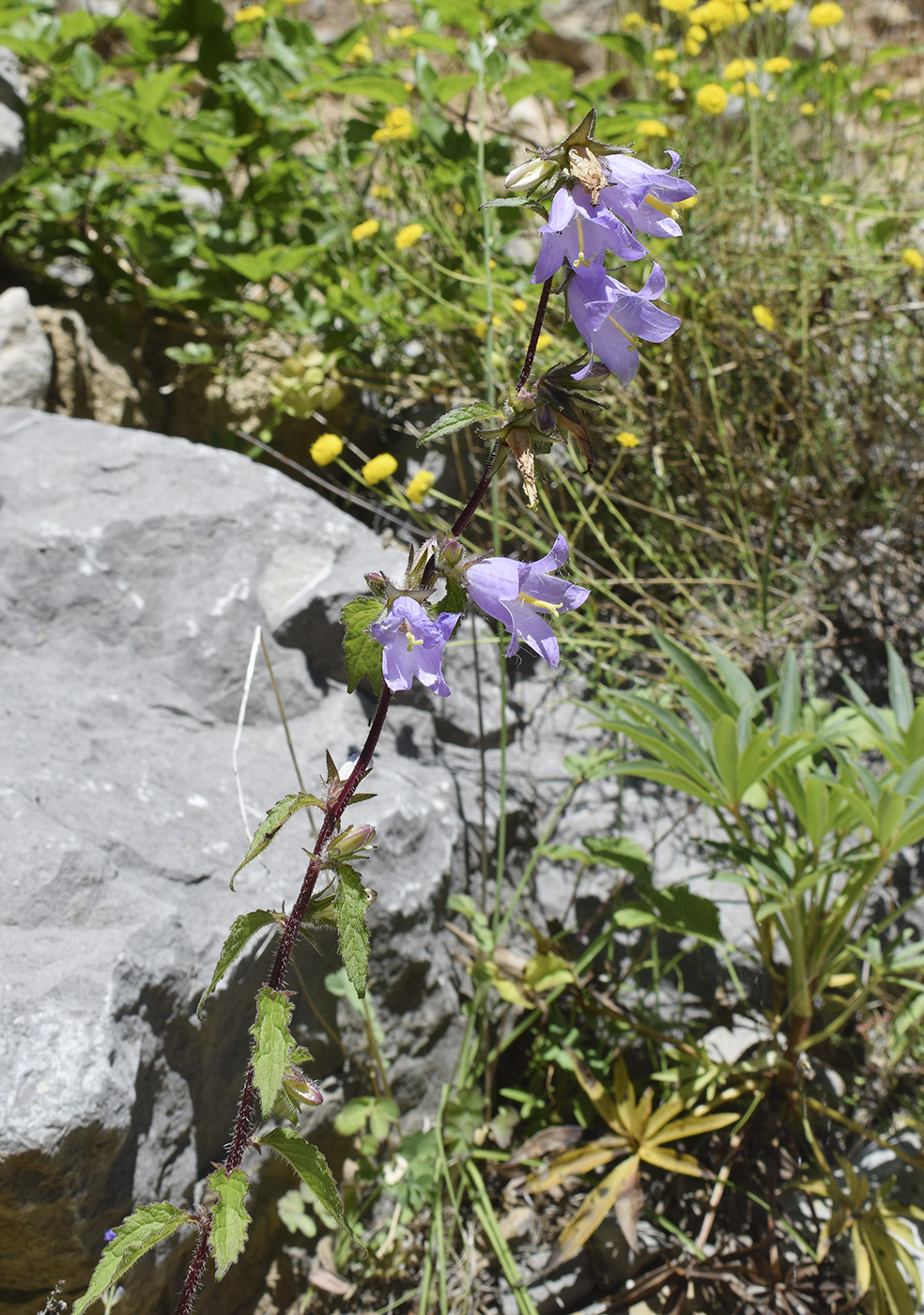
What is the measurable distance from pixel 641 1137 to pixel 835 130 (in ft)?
12.4

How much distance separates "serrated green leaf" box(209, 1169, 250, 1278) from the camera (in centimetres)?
108

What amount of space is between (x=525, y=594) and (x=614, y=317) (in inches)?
13.6

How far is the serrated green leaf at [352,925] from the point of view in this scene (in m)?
1.05

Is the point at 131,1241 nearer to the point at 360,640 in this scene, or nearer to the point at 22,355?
the point at 360,640

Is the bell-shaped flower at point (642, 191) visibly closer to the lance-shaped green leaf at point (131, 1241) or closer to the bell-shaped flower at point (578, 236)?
the bell-shaped flower at point (578, 236)

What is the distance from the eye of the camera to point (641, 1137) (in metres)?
1.80

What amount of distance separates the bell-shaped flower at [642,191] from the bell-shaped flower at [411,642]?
0.50m

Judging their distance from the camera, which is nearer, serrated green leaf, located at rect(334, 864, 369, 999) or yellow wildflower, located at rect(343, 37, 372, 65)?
serrated green leaf, located at rect(334, 864, 369, 999)

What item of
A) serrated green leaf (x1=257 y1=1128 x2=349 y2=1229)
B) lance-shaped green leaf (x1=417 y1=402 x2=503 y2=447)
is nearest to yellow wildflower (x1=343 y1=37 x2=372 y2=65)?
lance-shaped green leaf (x1=417 y1=402 x2=503 y2=447)

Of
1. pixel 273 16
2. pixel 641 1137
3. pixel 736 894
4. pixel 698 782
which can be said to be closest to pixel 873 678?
pixel 736 894

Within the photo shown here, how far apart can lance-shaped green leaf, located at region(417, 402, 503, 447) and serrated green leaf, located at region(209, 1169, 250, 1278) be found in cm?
95

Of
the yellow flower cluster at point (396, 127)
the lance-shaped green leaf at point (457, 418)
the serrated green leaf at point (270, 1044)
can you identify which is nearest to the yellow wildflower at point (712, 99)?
the yellow flower cluster at point (396, 127)

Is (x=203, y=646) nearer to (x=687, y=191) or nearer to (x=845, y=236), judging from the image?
(x=687, y=191)

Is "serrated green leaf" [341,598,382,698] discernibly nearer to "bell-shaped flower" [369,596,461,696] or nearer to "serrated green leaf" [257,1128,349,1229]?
"bell-shaped flower" [369,596,461,696]
